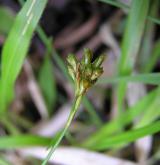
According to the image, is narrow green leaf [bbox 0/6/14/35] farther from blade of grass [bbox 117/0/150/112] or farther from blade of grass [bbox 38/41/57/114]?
blade of grass [bbox 117/0/150/112]

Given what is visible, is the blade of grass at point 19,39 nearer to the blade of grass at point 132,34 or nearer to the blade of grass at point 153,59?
the blade of grass at point 132,34

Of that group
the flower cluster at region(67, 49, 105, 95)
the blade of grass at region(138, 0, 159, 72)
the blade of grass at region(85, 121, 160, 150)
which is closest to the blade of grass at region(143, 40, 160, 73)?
the blade of grass at region(138, 0, 159, 72)

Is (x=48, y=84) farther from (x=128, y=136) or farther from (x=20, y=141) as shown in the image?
(x=128, y=136)

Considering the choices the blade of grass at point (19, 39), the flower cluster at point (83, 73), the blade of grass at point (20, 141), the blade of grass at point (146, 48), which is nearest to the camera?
the flower cluster at point (83, 73)

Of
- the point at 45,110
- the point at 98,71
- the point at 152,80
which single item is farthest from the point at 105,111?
the point at 98,71

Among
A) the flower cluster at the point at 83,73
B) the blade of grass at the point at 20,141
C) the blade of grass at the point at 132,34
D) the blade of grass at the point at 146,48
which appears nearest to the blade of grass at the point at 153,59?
the blade of grass at the point at 146,48
